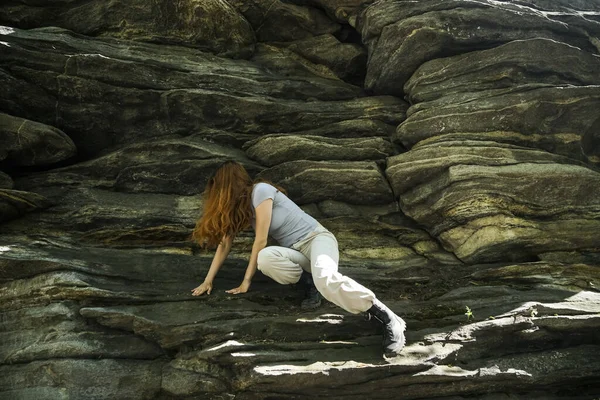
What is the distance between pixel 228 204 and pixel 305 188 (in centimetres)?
376

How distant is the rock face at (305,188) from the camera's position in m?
8.85

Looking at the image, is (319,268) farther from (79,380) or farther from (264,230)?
(79,380)

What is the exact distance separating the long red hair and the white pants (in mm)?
936

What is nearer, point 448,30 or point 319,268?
point 319,268

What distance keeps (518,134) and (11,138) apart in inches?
500

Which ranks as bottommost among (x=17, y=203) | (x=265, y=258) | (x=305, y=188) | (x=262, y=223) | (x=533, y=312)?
(x=533, y=312)

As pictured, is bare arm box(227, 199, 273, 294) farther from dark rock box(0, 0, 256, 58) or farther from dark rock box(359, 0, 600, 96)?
dark rock box(0, 0, 256, 58)

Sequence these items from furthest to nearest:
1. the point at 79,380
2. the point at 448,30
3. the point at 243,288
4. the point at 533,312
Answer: the point at 448,30 → the point at 243,288 → the point at 533,312 → the point at 79,380

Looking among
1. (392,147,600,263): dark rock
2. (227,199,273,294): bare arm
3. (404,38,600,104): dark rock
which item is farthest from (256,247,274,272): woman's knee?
(404,38,600,104): dark rock

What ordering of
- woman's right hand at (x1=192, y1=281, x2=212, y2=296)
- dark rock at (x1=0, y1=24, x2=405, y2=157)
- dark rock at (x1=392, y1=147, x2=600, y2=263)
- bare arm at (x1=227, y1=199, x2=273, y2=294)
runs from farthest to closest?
dark rock at (x1=0, y1=24, x2=405, y2=157)
dark rock at (x1=392, y1=147, x2=600, y2=263)
woman's right hand at (x1=192, y1=281, x2=212, y2=296)
bare arm at (x1=227, y1=199, x2=273, y2=294)

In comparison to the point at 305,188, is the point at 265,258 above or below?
below

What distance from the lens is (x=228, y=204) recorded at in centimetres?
990

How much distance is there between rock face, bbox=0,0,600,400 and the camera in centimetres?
885

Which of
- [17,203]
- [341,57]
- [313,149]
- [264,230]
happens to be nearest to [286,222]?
[264,230]
